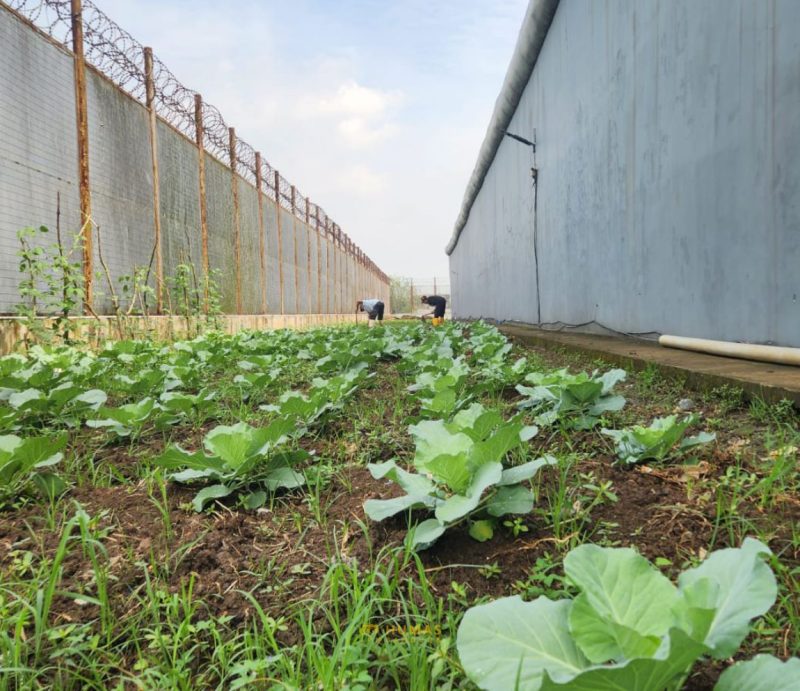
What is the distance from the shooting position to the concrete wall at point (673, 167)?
2.64 meters

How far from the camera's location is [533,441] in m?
1.74

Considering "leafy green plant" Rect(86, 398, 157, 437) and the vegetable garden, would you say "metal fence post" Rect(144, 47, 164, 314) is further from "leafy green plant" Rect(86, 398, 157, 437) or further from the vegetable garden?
the vegetable garden

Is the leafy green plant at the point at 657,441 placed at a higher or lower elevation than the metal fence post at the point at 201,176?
lower

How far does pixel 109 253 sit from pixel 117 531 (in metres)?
5.83

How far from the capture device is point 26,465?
4.75 feet

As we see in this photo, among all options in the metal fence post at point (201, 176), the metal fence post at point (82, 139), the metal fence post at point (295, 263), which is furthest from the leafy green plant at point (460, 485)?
the metal fence post at point (295, 263)

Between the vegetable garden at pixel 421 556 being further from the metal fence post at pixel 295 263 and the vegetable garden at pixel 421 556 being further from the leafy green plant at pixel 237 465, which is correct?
the metal fence post at pixel 295 263

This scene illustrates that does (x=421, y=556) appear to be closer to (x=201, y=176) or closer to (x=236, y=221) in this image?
(x=201, y=176)

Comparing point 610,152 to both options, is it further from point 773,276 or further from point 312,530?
point 312,530

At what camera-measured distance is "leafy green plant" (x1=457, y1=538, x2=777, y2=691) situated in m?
0.60

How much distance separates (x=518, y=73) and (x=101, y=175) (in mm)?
5767

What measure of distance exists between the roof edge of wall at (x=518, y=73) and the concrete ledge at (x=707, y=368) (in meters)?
4.63

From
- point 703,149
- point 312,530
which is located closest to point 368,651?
point 312,530

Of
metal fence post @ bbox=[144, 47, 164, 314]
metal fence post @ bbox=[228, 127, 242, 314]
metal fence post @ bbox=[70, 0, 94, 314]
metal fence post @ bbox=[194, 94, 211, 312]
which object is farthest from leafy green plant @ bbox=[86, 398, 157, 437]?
metal fence post @ bbox=[228, 127, 242, 314]
